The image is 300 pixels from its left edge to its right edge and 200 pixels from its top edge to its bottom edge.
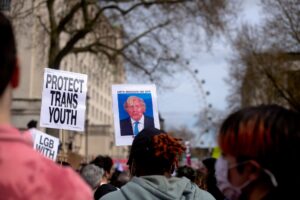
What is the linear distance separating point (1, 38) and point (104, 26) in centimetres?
2571

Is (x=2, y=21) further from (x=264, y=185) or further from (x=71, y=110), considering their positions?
(x=71, y=110)

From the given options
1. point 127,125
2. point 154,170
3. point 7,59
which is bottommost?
point 154,170

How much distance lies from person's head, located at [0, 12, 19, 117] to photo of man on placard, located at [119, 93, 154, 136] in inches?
173

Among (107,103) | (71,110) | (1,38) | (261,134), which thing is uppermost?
(107,103)

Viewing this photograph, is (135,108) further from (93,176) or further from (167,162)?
(167,162)

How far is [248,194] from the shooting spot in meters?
2.46

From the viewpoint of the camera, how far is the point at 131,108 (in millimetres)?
6520

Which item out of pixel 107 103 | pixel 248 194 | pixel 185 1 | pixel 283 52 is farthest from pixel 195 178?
pixel 107 103

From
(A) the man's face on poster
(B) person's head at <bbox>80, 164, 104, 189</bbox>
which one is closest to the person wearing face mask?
(A) the man's face on poster

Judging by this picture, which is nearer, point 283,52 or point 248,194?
point 248,194

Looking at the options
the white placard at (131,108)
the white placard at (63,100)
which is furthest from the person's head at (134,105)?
the white placard at (63,100)

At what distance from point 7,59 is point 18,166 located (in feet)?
1.13

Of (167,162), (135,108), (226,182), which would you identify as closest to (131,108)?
(135,108)

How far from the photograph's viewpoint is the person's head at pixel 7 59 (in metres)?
2.04
